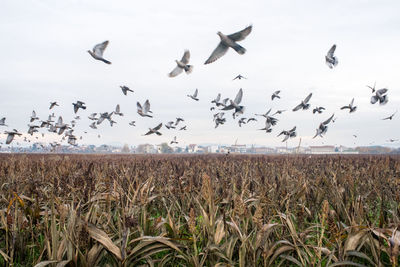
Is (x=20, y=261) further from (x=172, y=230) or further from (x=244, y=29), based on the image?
(x=244, y=29)

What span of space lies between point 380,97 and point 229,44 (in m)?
10.9

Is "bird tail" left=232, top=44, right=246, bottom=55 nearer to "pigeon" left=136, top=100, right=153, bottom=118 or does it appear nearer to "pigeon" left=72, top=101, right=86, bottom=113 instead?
"pigeon" left=136, top=100, right=153, bottom=118

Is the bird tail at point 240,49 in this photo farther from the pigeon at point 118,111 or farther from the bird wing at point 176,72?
the pigeon at point 118,111

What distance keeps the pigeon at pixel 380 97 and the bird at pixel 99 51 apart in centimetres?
1329

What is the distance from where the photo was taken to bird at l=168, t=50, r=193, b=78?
12127 millimetres

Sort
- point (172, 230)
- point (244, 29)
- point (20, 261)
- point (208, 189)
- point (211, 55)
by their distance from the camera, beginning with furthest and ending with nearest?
point (211, 55) → point (244, 29) → point (20, 261) → point (172, 230) → point (208, 189)

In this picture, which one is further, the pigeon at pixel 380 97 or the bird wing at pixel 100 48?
the pigeon at pixel 380 97

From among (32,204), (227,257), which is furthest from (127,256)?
(32,204)

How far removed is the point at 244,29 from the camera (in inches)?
310

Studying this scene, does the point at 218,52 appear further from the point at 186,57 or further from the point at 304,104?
the point at 304,104

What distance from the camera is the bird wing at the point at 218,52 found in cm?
855

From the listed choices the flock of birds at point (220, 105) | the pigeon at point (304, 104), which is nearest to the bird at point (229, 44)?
the flock of birds at point (220, 105)

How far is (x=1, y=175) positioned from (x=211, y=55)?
6.69 meters

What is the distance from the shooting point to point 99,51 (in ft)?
37.2
